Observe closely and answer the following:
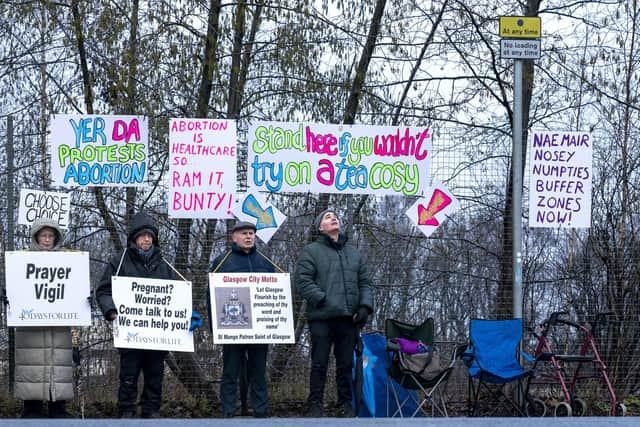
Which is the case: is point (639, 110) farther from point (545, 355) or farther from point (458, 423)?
point (458, 423)

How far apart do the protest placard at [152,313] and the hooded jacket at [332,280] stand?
996mm

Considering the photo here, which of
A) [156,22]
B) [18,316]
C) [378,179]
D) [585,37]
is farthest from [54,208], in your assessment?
[585,37]

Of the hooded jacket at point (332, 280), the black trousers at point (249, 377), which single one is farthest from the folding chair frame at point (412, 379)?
the black trousers at point (249, 377)

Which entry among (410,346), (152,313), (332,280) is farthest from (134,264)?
(410,346)

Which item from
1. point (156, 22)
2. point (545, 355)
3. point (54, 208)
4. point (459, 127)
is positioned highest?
point (156, 22)

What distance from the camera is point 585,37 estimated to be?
11.2 m

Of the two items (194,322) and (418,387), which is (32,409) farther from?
(418,387)

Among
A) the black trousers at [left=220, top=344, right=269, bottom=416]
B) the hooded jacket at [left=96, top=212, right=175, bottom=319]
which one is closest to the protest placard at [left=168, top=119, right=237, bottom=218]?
the hooded jacket at [left=96, top=212, right=175, bottom=319]

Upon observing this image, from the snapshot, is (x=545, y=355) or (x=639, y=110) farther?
(x=639, y=110)

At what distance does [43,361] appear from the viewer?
854 centimetres

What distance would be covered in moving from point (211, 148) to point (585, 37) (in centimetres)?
427

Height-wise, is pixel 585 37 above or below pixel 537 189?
above

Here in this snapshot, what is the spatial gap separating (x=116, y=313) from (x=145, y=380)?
2.09 feet

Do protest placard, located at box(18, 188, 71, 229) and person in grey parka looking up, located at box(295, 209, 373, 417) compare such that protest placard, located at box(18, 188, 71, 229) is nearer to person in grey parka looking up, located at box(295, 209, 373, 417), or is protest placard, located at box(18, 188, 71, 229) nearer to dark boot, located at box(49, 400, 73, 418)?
dark boot, located at box(49, 400, 73, 418)
